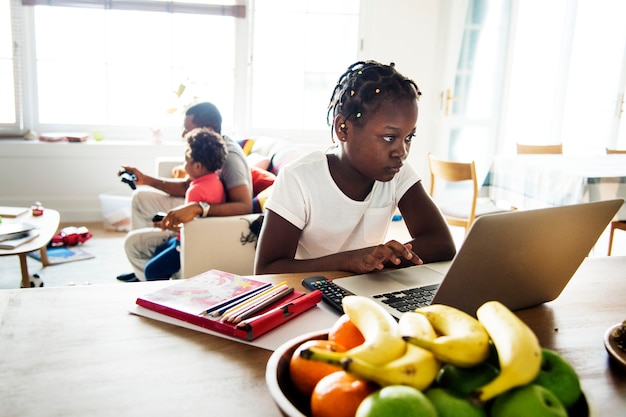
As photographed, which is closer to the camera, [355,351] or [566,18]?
[355,351]

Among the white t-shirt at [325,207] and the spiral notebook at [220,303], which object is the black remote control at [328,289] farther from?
the white t-shirt at [325,207]

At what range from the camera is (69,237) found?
368 cm

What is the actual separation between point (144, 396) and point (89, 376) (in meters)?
0.09

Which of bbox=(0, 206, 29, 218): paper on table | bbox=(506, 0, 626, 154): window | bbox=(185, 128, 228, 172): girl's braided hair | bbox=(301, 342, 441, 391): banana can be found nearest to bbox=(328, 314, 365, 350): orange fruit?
bbox=(301, 342, 441, 391): banana

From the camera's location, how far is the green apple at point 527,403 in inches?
15.9

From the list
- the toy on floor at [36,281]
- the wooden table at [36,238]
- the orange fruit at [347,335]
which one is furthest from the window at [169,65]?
the orange fruit at [347,335]

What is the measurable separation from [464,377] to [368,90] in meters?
0.91

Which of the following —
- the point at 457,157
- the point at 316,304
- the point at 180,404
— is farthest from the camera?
the point at 457,157

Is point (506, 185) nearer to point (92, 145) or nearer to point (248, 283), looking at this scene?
point (248, 283)

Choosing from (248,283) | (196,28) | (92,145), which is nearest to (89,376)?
(248,283)

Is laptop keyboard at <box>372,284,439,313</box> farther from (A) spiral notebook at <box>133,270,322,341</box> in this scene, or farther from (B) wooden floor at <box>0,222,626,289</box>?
(B) wooden floor at <box>0,222,626,289</box>

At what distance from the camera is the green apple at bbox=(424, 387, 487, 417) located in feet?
1.34

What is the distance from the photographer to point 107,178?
4.36 metres

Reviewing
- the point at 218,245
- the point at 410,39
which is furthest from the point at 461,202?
the point at 218,245
